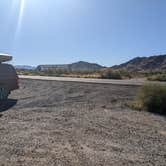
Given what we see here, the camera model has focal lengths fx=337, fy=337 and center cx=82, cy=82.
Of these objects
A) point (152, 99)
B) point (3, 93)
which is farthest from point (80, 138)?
point (3, 93)

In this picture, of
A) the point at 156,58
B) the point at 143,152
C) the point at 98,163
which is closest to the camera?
the point at 98,163

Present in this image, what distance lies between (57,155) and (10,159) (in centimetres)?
95

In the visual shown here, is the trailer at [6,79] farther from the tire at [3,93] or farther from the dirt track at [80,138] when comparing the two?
the dirt track at [80,138]

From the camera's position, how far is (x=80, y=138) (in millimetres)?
8414

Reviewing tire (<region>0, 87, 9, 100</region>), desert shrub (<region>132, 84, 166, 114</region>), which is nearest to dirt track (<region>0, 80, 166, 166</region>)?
desert shrub (<region>132, 84, 166, 114</region>)

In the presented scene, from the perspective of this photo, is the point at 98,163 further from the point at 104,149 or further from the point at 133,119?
the point at 133,119

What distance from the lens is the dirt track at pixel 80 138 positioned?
22.2 ft

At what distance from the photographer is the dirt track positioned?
675 centimetres

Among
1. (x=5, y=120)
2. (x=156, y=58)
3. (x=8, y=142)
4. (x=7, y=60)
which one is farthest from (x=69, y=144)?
(x=156, y=58)

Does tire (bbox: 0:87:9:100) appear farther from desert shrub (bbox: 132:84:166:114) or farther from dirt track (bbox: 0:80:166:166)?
desert shrub (bbox: 132:84:166:114)

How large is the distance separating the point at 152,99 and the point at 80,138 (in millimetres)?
7273

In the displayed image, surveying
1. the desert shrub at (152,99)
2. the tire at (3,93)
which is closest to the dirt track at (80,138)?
the desert shrub at (152,99)

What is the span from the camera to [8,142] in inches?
312

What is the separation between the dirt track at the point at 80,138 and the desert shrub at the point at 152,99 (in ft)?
5.79
